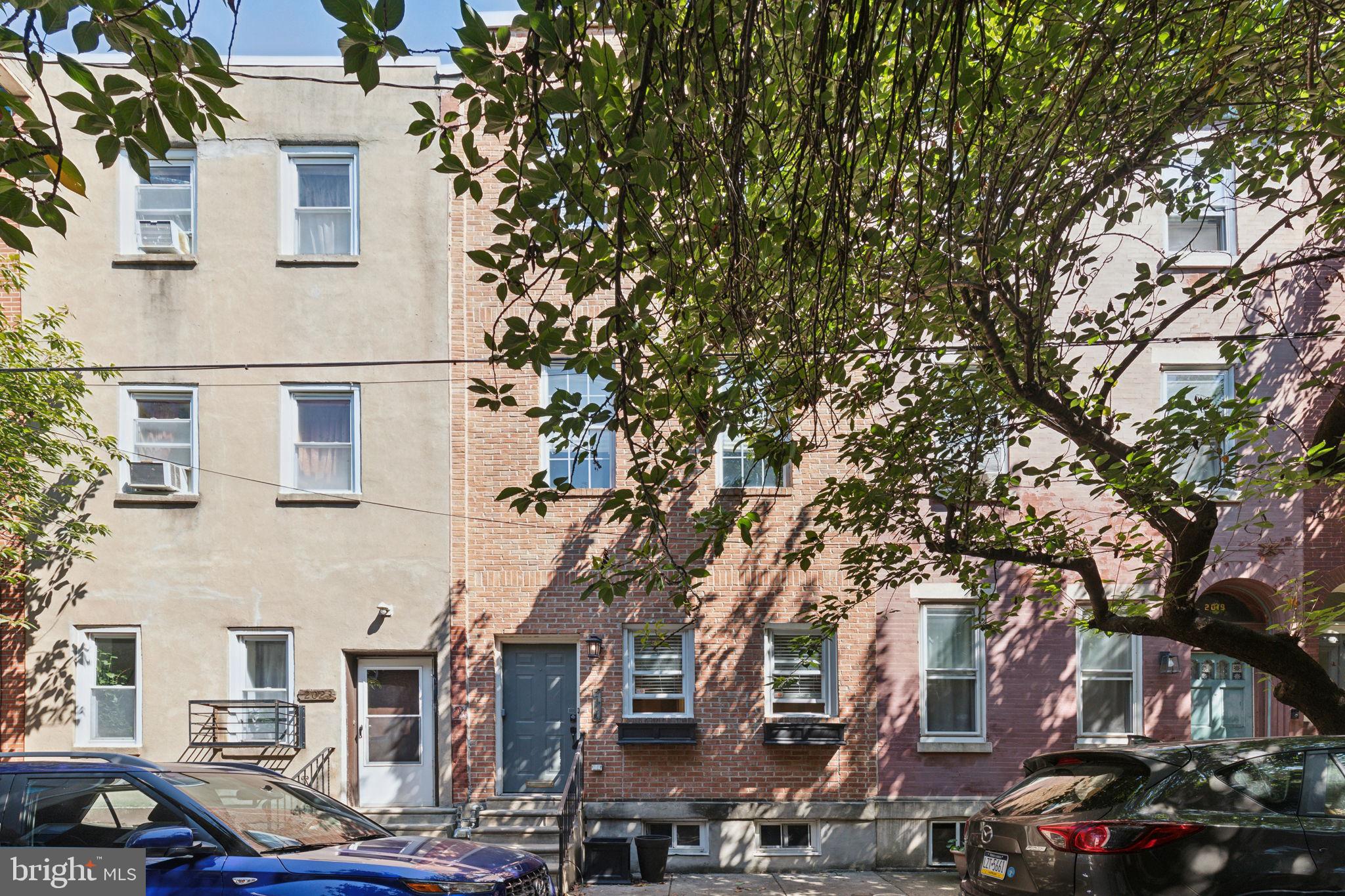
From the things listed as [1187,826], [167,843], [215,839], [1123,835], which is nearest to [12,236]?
[167,843]

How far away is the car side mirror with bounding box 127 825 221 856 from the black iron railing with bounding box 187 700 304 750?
5.88 meters

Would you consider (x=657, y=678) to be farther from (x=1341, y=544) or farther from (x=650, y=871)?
(x=1341, y=544)

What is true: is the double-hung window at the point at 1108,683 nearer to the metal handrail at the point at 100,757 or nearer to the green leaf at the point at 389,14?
the metal handrail at the point at 100,757

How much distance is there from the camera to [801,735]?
11000mm

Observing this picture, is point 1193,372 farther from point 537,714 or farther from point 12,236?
point 12,236

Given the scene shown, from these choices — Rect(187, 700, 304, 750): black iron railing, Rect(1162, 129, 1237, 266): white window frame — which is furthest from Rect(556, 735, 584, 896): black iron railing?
Rect(1162, 129, 1237, 266): white window frame

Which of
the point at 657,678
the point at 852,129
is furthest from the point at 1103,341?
the point at 657,678

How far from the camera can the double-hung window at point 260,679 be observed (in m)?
11.0

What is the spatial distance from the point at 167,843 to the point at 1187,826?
5.89 m

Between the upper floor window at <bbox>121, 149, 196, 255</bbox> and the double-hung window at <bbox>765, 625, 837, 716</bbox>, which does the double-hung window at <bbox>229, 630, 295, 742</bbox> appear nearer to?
the upper floor window at <bbox>121, 149, 196, 255</bbox>

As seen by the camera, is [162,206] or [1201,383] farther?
[162,206]

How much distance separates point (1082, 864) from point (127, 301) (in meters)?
12.1

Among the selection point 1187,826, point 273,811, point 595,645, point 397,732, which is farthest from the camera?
point 397,732

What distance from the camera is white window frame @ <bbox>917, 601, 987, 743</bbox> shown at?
36.9 ft
